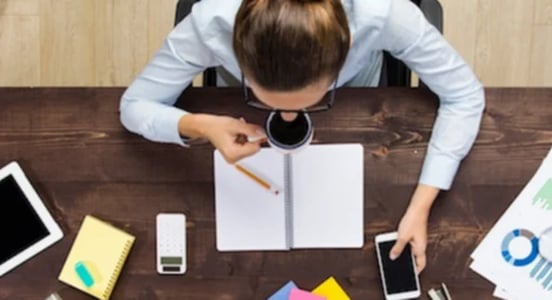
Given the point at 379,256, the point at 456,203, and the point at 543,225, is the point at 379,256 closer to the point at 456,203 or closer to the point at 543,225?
the point at 456,203

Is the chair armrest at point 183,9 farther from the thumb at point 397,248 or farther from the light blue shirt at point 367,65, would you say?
the thumb at point 397,248

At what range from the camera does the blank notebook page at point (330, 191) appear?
1118mm

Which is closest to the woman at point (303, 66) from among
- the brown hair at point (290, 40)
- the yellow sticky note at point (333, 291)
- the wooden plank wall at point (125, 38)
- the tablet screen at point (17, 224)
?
the brown hair at point (290, 40)

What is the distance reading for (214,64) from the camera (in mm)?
1062

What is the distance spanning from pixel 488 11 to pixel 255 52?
1.00 m

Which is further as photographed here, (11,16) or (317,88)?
(11,16)

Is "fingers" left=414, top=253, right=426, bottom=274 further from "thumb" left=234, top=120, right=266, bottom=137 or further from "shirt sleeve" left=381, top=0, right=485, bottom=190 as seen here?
"thumb" left=234, top=120, right=266, bottom=137

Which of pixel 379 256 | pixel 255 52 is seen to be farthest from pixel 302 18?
pixel 379 256

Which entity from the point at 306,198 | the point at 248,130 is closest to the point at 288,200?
the point at 306,198

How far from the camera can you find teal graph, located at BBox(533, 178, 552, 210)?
1.10 metres

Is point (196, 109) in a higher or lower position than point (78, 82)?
higher

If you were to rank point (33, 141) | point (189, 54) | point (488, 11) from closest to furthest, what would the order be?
point (189, 54) < point (33, 141) < point (488, 11)

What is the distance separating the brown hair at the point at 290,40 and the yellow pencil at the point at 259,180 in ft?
0.89

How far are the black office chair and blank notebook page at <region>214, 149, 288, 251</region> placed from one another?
0.47ft
